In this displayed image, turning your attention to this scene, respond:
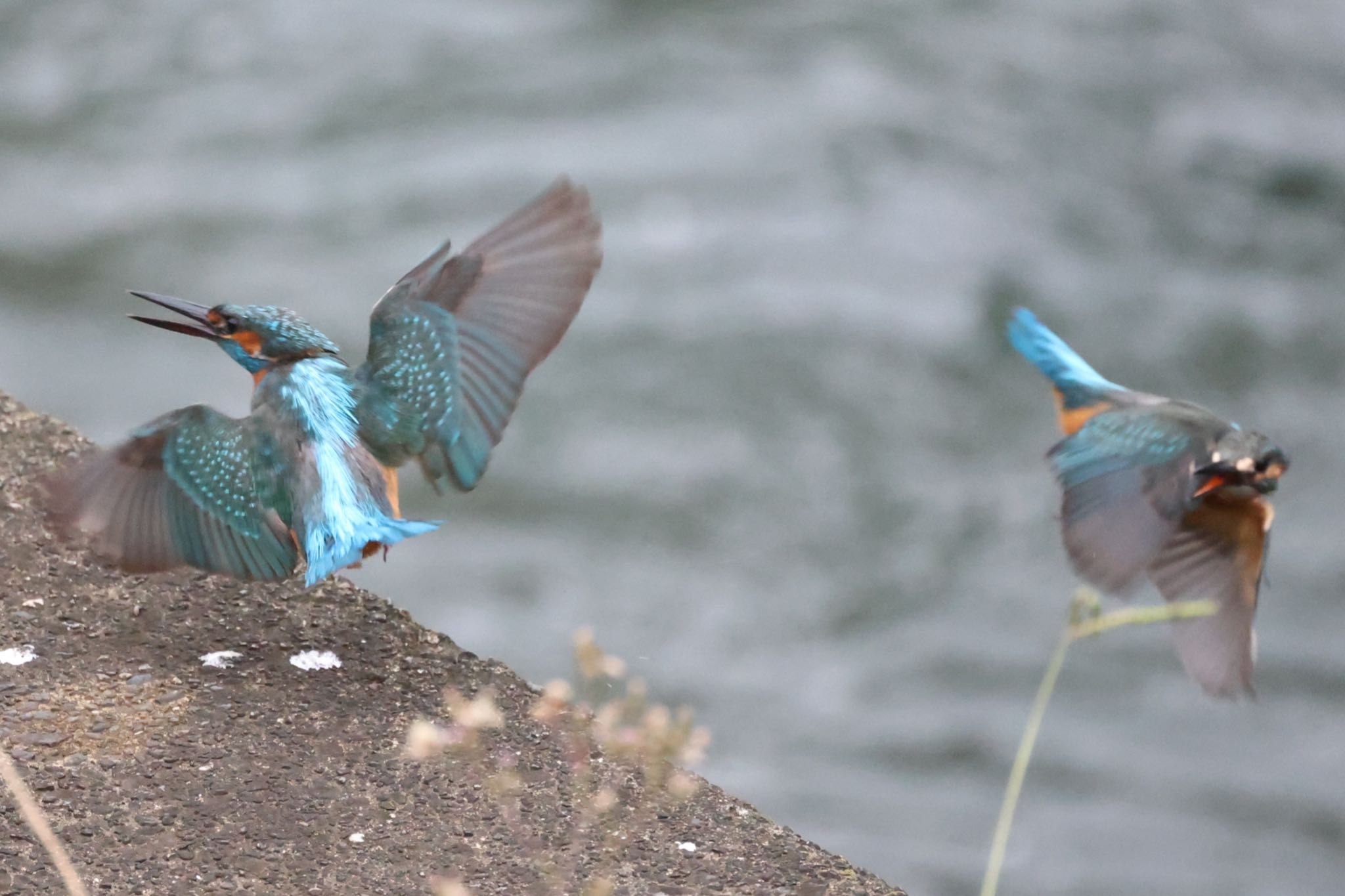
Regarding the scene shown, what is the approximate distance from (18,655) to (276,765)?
1.54 ft

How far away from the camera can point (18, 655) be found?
2660mm

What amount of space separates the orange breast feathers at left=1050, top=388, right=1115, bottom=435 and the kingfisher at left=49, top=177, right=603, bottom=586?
949mm

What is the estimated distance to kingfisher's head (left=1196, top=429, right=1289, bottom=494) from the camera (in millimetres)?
2809

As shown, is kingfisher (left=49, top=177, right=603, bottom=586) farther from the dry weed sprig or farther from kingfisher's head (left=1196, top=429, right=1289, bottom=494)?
kingfisher's head (left=1196, top=429, right=1289, bottom=494)

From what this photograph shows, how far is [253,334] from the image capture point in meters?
2.92

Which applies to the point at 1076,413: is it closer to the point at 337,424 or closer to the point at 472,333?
the point at 472,333

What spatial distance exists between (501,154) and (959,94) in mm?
2089

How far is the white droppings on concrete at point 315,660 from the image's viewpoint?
2.73 m

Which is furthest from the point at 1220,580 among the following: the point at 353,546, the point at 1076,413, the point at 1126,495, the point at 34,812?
the point at 34,812

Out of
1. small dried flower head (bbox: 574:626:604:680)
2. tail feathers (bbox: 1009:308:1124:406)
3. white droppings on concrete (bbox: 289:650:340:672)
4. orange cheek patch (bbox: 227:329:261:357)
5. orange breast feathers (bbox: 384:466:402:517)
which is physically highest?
tail feathers (bbox: 1009:308:1124:406)

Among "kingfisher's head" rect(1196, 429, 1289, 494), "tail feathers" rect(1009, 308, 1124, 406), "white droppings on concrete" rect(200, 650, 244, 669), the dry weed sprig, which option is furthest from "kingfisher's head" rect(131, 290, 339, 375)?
"kingfisher's head" rect(1196, 429, 1289, 494)

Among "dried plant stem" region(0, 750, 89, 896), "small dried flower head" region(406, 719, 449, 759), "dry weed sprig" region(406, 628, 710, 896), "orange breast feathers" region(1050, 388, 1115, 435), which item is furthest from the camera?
"orange breast feathers" region(1050, 388, 1115, 435)

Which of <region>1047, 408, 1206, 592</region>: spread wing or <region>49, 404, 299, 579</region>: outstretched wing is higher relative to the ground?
<region>1047, 408, 1206, 592</region>: spread wing

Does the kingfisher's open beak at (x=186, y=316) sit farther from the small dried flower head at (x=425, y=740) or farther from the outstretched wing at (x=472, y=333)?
the small dried flower head at (x=425, y=740)
